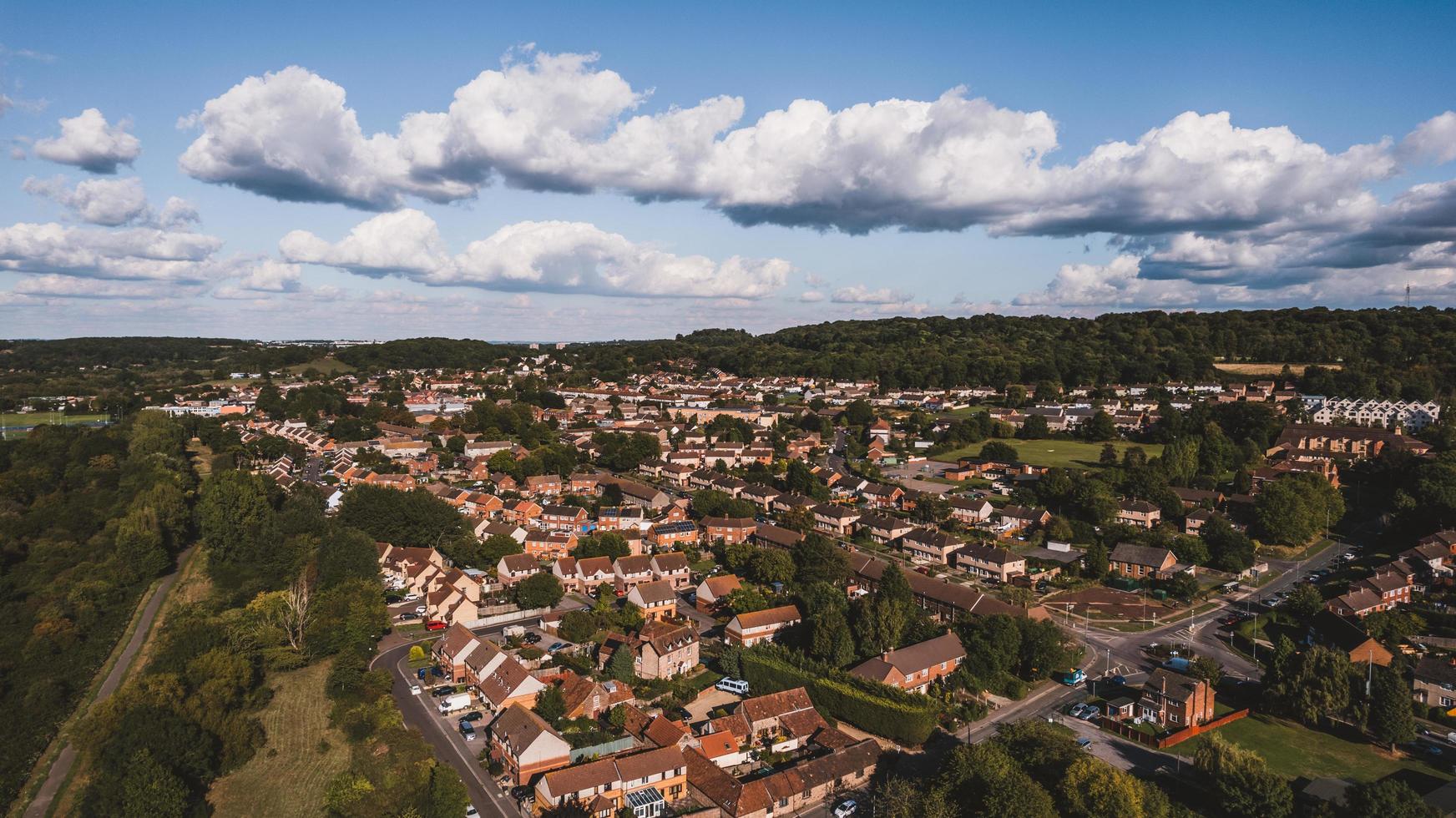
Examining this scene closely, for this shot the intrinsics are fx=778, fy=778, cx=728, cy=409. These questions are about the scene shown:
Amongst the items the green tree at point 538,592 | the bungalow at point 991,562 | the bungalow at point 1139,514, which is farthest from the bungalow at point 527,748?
the bungalow at point 1139,514

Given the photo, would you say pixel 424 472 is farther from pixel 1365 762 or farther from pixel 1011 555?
pixel 1365 762

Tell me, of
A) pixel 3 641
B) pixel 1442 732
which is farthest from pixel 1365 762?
pixel 3 641

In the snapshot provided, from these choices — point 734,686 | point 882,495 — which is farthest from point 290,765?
point 882,495

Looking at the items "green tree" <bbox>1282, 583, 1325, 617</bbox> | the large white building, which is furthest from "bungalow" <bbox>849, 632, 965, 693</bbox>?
the large white building

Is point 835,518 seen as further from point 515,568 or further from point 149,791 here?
point 149,791

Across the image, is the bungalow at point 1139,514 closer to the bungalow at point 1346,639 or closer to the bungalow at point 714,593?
the bungalow at point 1346,639

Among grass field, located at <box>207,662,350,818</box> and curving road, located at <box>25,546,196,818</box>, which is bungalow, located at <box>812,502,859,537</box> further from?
curving road, located at <box>25,546,196,818</box>

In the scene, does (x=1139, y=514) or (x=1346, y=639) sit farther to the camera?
(x=1139, y=514)
